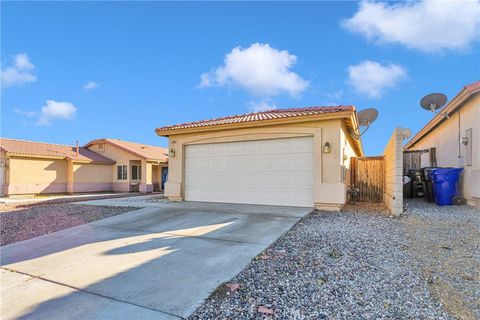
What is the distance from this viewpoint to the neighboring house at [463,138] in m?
8.88

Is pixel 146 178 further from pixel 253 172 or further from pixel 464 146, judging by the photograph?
pixel 464 146

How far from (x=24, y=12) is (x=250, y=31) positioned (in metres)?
8.21

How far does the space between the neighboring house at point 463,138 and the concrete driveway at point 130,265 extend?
6827 mm

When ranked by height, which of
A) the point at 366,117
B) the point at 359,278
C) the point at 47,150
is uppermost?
the point at 366,117

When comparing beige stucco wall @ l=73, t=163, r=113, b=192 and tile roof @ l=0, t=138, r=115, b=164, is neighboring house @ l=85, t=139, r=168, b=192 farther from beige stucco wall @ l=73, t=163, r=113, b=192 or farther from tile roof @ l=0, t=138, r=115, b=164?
tile roof @ l=0, t=138, r=115, b=164

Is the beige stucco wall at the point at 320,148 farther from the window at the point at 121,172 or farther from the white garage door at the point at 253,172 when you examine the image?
the window at the point at 121,172

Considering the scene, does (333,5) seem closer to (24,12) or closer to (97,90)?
(24,12)

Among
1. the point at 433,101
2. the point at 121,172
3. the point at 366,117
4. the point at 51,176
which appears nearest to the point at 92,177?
the point at 121,172

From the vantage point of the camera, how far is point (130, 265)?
423cm

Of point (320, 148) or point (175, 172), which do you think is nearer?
point (320, 148)

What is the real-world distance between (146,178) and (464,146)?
18481mm

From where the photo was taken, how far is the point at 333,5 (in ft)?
30.9

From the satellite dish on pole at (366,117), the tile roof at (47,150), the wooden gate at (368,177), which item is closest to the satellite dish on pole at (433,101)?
the satellite dish on pole at (366,117)

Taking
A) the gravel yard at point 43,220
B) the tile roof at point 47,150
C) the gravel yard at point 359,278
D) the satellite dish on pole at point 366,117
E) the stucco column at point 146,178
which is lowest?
the gravel yard at point 43,220
